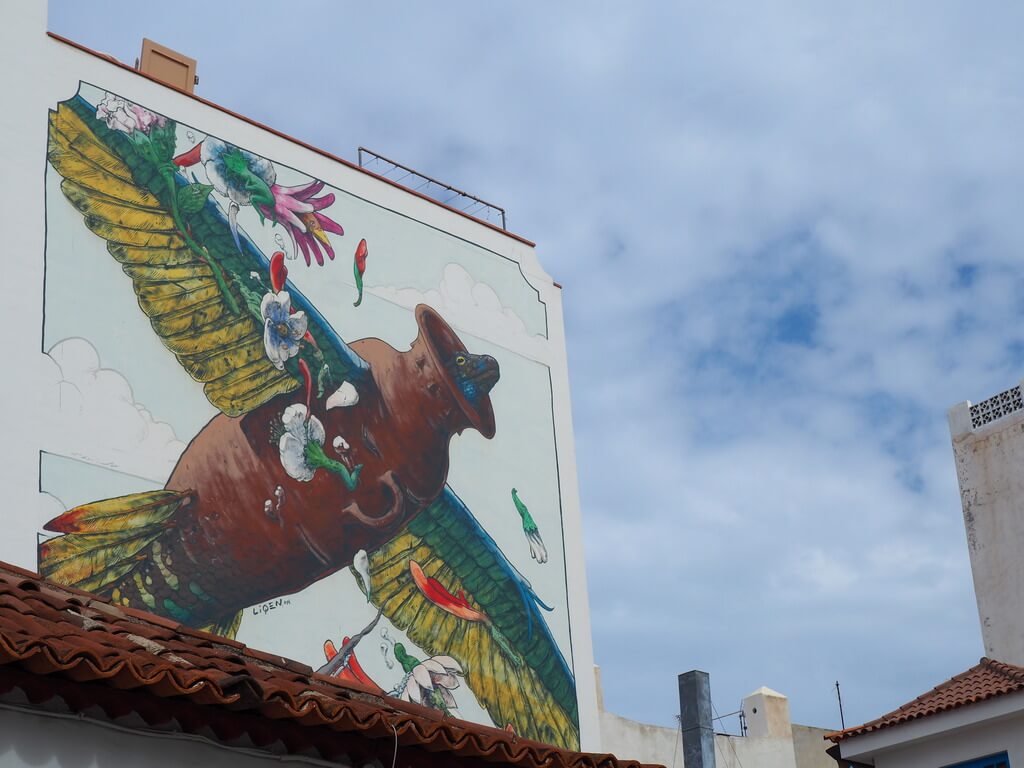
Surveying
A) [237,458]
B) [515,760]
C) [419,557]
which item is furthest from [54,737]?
[419,557]

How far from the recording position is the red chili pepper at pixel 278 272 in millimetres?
20938

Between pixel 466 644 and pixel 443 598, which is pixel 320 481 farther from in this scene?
pixel 466 644

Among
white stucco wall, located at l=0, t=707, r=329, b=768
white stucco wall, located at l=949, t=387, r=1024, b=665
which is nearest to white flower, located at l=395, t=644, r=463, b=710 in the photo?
white stucco wall, located at l=949, t=387, r=1024, b=665

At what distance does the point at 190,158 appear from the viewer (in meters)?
20.6

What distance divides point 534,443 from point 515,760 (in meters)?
14.8

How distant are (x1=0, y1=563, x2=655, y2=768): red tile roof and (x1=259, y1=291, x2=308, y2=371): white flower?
11366 mm

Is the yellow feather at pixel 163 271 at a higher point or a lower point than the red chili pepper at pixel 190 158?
lower

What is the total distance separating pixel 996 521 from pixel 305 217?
13441mm

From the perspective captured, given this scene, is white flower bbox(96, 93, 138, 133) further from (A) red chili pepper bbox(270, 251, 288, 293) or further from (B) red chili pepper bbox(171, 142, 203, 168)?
(A) red chili pepper bbox(270, 251, 288, 293)

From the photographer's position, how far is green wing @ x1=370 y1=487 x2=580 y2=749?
20.8m

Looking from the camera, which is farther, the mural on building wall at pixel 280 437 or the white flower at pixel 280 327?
the white flower at pixel 280 327

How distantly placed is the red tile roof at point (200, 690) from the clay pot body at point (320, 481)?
9.66 m

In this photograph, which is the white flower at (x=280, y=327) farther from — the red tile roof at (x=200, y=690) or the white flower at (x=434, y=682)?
the red tile roof at (x=200, y=690)

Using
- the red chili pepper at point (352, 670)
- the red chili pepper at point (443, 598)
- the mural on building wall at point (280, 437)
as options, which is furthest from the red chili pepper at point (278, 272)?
the red chili pepper at point (352, 670)
